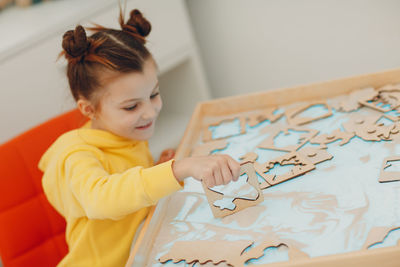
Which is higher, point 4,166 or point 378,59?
point 4,166

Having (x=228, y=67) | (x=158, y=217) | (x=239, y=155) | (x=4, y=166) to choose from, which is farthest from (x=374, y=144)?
(x=228, y=67)

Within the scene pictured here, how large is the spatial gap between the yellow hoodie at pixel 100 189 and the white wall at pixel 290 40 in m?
0.83

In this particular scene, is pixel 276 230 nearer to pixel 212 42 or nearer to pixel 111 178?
pixel 111 178

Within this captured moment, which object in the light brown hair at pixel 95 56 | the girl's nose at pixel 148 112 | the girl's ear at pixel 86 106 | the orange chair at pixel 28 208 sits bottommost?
the orange chair at pixel 28 208

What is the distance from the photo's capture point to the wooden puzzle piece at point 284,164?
0.77 metres

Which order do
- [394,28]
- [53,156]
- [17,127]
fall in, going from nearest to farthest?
[53,156] → [17,127] → [394,28]

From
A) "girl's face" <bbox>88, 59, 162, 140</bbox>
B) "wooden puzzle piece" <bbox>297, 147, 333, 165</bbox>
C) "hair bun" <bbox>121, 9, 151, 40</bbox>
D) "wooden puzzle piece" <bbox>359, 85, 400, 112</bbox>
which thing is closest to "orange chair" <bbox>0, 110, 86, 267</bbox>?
"girl's face" <bbox>88, 59, 162, 140</bbox>

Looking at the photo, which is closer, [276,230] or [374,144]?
[276,230]

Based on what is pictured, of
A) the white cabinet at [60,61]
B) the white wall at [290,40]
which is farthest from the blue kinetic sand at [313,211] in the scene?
the white wall at [290,40]

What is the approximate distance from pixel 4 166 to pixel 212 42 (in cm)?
103

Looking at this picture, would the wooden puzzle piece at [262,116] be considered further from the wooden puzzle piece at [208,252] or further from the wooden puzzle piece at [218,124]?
the wooden puzzle piece at [208,252]

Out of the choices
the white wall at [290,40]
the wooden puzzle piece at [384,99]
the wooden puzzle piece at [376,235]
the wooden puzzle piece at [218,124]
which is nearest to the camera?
the wooden puzzle piece at [376,235]

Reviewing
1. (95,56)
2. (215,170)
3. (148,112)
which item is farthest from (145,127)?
(215,170)

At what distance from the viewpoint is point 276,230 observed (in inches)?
25.8
